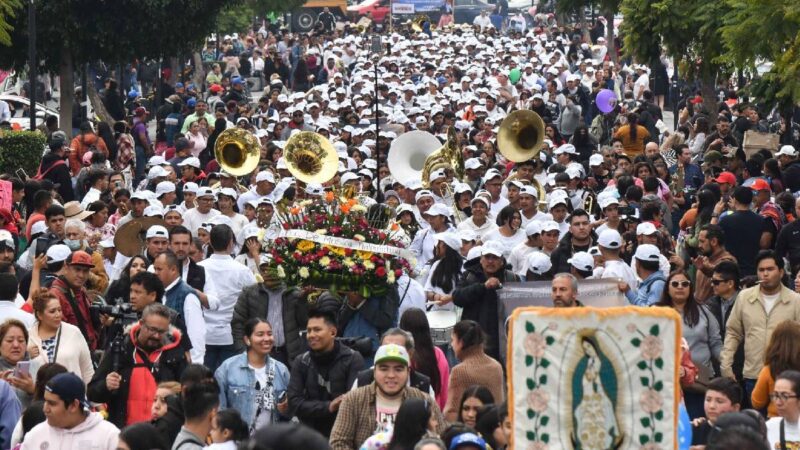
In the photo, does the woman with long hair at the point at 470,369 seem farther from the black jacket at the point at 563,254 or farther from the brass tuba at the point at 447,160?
the brass tuba at the point at 447,160

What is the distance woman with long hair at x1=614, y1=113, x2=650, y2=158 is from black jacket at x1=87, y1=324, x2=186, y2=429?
52.3 feet

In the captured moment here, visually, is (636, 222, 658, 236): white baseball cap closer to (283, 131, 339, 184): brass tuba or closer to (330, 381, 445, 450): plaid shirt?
(330, 381, 445, 450): plaid shirt

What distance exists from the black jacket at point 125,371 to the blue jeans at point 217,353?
2428 mm

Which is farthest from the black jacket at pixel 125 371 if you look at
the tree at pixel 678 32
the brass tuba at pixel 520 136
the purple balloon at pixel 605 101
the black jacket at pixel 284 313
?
the purple balloon at pixel 605 101

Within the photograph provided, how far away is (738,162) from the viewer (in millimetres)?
21797

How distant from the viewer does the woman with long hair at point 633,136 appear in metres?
27.1

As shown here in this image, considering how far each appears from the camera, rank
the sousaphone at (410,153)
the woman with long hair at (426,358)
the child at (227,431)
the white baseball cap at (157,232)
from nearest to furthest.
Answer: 1. the child at (227,431)
2. the woman with long hair at (426,358)
3. the white baseball cap at (157,232)
4. the sousaphone at (410,153)

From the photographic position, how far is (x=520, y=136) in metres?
24.9

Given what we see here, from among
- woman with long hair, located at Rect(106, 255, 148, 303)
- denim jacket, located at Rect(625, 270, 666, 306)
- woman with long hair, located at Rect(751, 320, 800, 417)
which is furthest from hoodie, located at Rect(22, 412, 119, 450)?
denim jacket, located at Rect(625, 270, 666, 306)

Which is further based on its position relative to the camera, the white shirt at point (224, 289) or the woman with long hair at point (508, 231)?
the woman with long hair at point (508, 231)

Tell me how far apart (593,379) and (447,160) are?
1492 cm

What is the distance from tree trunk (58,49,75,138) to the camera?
31.6 meters

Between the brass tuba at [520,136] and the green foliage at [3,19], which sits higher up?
the green foliage at [3,19]

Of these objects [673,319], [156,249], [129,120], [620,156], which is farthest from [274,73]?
[673,319]
